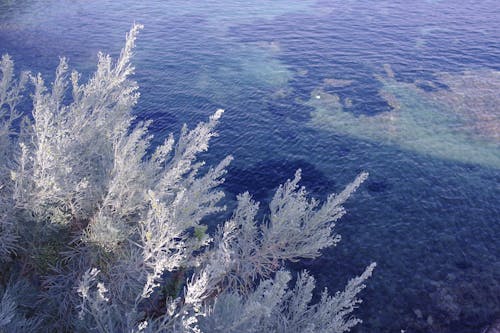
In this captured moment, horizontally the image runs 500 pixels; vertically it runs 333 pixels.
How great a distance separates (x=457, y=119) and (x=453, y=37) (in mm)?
19616

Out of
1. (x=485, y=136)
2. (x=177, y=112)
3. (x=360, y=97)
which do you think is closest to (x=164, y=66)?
(x=177, y=112)

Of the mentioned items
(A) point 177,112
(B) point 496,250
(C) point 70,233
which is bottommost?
(B) point 496,250

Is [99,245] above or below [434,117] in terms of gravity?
above

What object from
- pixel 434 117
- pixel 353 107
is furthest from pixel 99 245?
pixel 434 117

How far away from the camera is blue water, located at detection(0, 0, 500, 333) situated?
19750 millimetres

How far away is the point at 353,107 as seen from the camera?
33375 mm

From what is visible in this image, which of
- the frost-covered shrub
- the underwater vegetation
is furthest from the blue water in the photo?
the frost-covered shrub

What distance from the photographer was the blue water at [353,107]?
19.8 metres

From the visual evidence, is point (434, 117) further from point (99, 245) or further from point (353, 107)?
point (99, 245)

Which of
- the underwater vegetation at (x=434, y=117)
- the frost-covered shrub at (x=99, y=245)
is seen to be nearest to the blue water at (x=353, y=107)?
the underwater vegetation at (x=434, y=117)

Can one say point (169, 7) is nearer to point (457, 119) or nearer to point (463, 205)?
point (457, 119)

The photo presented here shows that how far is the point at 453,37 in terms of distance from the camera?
46.5 metres

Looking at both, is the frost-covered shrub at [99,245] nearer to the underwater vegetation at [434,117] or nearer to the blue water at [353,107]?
the blue water at [353,107]

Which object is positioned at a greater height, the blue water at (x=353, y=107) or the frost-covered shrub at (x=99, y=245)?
the frost-covered shrub at (x=99, y=245)
